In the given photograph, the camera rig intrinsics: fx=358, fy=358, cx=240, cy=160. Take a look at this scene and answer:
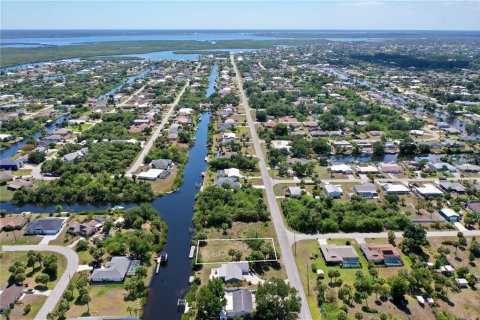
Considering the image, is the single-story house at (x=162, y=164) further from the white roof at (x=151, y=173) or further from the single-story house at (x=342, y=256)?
the single-story house at (x=342, y=256)

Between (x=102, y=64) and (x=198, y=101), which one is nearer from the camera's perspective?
(x=198, y=101)

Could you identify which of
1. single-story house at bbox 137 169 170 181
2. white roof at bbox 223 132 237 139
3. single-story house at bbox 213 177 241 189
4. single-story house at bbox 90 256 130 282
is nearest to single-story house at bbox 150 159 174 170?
single-story house at bbox 137 169 170 181

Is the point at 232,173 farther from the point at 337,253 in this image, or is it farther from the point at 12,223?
the point at 12,223

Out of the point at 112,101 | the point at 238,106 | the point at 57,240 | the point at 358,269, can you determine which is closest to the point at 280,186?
the point at 358,269

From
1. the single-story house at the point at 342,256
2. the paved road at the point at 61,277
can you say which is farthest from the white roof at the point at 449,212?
the paved road at the point at 61,277

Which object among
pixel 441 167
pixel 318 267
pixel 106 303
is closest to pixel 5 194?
pixel 106 303

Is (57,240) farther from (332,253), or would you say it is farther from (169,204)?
(332,253)

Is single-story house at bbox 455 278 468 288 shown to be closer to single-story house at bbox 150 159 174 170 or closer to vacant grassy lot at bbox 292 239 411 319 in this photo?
vacant grassy lot at bbox 292 239 411 319
